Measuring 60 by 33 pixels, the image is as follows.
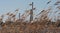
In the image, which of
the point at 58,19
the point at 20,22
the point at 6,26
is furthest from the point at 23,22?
the point at 58,19

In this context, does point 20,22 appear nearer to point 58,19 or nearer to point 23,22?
point 23,22

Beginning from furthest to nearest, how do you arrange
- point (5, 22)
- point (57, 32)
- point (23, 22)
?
point (5, 22) < point (23, 22) < point (57, 32)

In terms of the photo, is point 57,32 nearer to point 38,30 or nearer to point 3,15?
point 38,30

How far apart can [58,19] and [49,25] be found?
314 millimetres

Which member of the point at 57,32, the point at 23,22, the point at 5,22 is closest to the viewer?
the point at 57,32

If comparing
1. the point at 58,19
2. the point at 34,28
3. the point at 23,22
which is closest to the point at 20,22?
the point at 23,22

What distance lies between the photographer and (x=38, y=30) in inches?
224

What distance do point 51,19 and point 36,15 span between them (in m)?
0.38

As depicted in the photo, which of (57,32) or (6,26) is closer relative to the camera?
(57,32)

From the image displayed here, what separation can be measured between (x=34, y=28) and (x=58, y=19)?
58cm

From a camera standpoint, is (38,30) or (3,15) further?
(3,15)

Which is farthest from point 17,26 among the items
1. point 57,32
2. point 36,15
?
point 57,32

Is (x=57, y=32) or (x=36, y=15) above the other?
(x=36, y=15)

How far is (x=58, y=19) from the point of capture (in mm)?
5699
